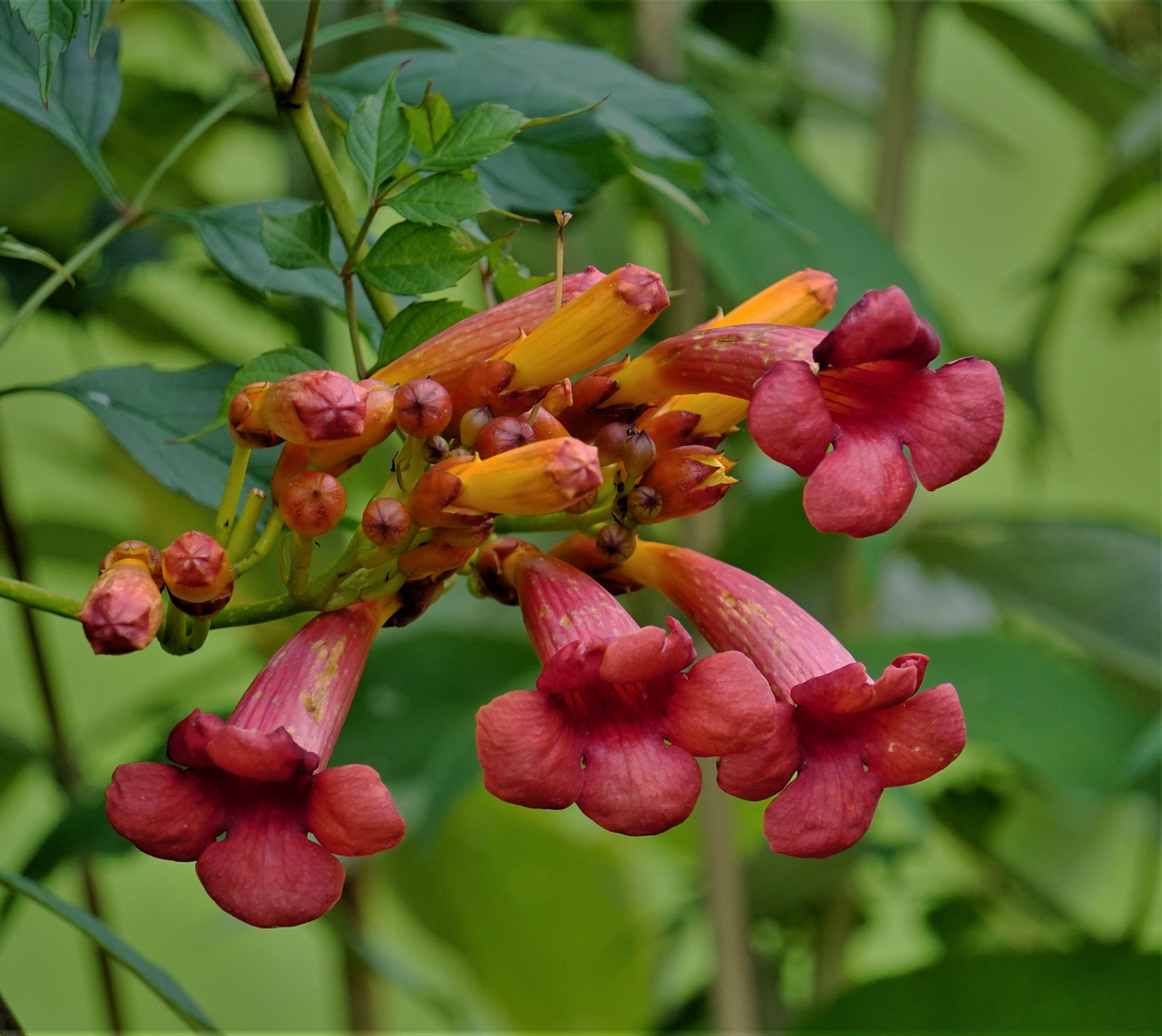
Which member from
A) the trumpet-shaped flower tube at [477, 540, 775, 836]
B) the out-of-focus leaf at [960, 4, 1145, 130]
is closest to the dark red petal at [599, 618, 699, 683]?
the trumpet-shaped flower tube at [477, 540, 775, 836]

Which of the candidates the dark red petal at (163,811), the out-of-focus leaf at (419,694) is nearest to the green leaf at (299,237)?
the dark red petal at (163,811)

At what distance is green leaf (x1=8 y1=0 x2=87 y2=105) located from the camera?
8.6 inches

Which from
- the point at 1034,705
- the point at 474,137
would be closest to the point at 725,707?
the point at 474,137

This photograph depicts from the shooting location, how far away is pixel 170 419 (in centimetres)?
30

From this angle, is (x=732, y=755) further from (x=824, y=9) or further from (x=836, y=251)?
(x=824, y=9)

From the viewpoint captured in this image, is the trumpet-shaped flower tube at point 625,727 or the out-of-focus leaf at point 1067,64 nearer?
the trumpet-shaped flower tube at point 625,727

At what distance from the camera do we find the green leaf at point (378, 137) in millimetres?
244

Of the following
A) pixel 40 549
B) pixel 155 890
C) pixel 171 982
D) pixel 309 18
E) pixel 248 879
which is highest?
pixel 309 18

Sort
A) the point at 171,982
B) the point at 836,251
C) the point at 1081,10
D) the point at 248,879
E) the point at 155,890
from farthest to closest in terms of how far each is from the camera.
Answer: the point at 155,890 < the point at 1081,10 < the point at 836,251 < the point at 171,982 < the point at 248,879

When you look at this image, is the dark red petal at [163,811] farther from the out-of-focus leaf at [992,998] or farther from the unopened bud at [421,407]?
the out-of-focus leaf at [992,998]

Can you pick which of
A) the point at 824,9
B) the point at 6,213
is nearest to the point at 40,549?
the point at 6,213

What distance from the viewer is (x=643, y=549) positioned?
0.90 ft

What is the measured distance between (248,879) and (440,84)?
211 mm

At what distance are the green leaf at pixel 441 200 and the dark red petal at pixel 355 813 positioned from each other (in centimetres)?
11
